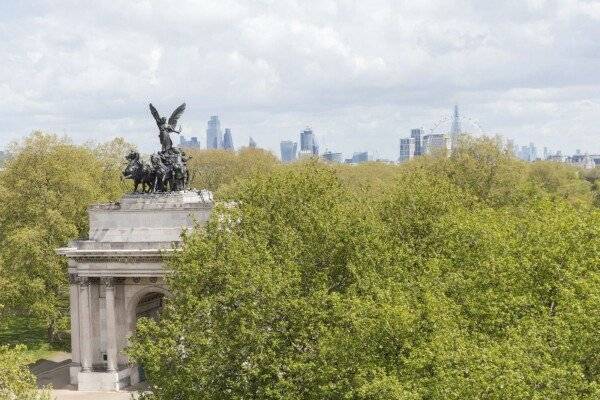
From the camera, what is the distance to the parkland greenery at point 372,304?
83.0 ft

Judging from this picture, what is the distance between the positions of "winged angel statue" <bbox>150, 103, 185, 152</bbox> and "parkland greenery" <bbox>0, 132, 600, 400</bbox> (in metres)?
6.83

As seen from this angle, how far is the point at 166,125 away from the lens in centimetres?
5338

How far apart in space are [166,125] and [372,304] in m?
27.6

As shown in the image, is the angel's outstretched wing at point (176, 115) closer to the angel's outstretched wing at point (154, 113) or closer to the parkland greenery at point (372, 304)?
the angel's outstretched wing at point (154, 113)

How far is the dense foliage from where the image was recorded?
2519 centimetres

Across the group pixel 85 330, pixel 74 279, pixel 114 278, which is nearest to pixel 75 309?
pixel 85 330

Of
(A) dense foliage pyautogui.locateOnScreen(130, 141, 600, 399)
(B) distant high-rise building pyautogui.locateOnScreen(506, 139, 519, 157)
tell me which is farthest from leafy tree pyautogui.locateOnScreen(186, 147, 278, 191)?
(A) dense foliage pyautogui.locateOnScreen(130, 141, 600, 399)

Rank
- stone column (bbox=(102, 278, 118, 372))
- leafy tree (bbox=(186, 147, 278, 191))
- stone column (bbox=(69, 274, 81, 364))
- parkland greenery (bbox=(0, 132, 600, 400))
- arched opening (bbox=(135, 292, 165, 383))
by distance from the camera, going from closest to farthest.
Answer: parkland greenery (bbox=(0, 132, 600, 400)), stone column (bbox=(102, 278, 118, 372)), stone column (bbox=(69, 274, 81, 364)), arched opening (bbox=(135, 292, 165, 383)), leafy tree (bbox=(186, 147, 278, 191))

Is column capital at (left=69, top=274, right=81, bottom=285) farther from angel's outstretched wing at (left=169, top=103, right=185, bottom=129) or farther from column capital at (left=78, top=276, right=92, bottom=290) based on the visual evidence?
angel's outstretched wing at (left=169, top=103, right=185, bottom=129)

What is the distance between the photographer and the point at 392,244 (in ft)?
134

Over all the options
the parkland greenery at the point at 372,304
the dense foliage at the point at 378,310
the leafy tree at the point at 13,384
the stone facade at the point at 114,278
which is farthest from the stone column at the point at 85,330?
the leafy tree at the point at 13,384

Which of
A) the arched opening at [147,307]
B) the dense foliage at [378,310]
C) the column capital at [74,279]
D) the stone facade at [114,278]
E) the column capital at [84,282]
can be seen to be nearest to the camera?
the dense foliage at [378,310]

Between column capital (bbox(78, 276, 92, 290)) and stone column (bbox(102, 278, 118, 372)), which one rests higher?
column capital (bbox(78, 276, 92, 290))

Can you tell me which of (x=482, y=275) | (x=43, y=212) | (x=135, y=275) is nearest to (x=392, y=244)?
(x=482, y=275)
